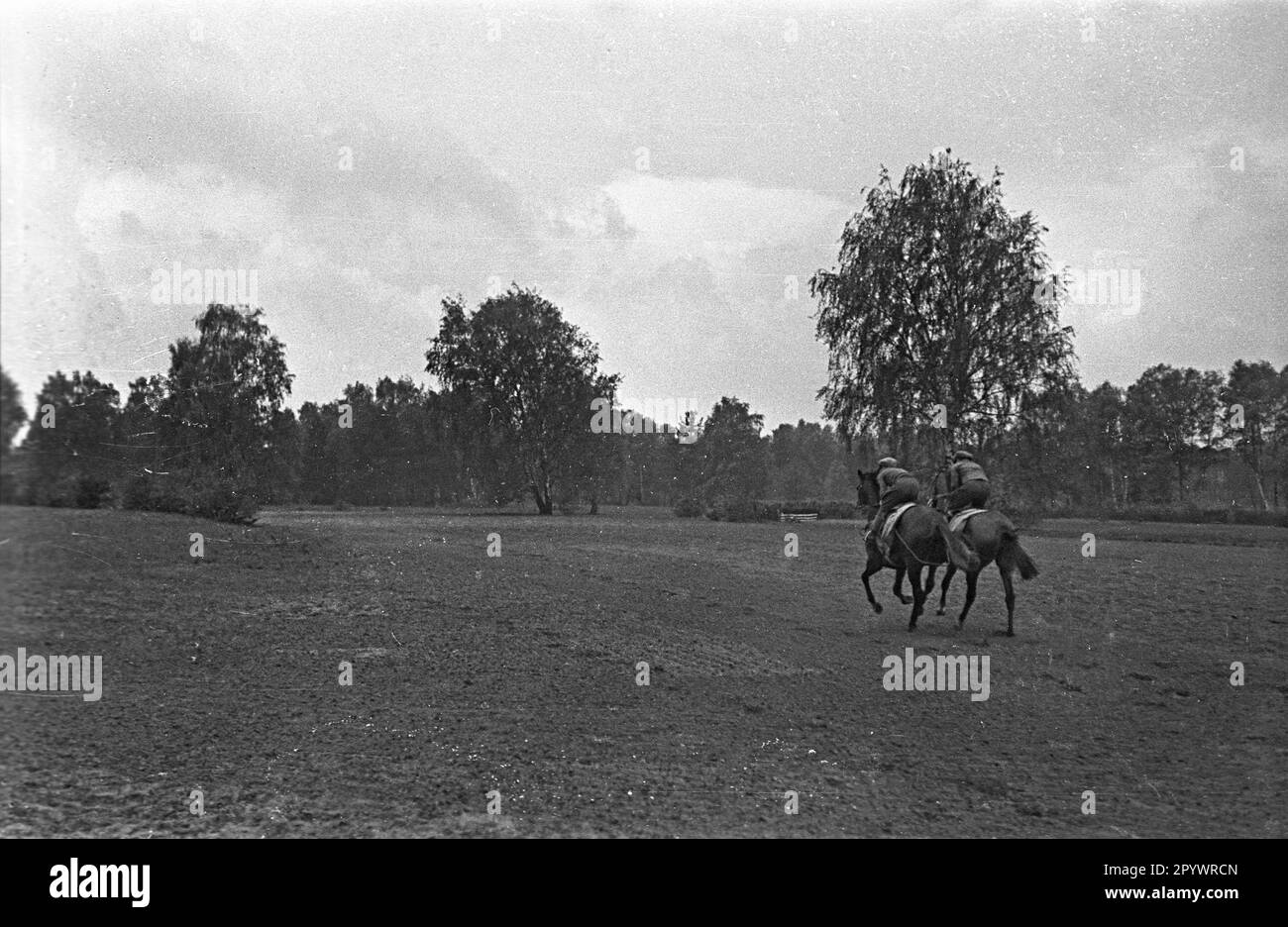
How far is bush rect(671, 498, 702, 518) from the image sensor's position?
1451cm

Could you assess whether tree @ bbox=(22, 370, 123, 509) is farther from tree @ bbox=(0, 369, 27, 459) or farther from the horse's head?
the horse's head

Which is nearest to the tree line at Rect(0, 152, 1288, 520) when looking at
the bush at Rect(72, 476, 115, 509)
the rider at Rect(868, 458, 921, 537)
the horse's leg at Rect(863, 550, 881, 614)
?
the bush at Rect(72, 476, 115, 509)

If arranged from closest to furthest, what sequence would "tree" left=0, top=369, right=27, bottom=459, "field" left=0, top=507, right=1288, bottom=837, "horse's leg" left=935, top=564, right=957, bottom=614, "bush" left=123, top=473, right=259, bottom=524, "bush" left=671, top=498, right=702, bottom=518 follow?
"field" left=0, top=507, right=1288, bottom=837 → "tree" left=0, top=369, right=27, bottom=459 → "bush" left=123, top=473, right=259, bottom=524 → "horse's leg" left=935, top=564, right=957, bottom=614 → "bush" left=671, top=498, right=702, bottom=518

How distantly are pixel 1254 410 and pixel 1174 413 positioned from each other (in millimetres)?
1118

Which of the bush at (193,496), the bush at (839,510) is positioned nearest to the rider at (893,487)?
the bush at (839,510)

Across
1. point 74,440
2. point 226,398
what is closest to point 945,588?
point 226,398

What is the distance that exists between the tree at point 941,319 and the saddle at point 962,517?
311 cm

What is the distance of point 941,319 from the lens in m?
11.4

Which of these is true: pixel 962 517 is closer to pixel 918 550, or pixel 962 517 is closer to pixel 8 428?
pixel 918 550

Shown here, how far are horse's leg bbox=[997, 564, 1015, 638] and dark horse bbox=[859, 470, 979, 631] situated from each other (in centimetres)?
44

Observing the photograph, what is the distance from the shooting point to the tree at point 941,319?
36.9ft

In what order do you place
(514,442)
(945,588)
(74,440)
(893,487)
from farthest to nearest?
(514,442) < (945,588) < (893,487) < (74,440)

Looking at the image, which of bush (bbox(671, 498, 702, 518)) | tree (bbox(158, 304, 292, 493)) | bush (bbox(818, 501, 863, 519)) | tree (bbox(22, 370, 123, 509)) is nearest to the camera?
tree (bbox(22, 370, 123, 509))

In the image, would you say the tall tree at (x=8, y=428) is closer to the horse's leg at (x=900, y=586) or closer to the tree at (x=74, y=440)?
the tree at (x=74, y=440)
